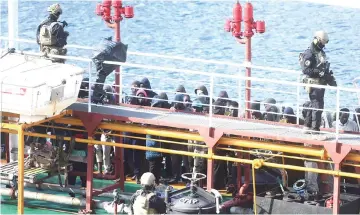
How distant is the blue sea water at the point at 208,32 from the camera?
4803 cm

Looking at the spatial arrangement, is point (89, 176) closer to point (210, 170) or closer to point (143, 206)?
point (210, 170)

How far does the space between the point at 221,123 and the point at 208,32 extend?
94.7 feet

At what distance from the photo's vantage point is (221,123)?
25609mm

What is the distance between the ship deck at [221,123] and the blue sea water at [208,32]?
1810cm

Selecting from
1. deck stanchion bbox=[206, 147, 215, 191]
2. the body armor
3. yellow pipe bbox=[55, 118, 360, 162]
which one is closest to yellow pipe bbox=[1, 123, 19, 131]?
yellow pipe bbox=[55, 118, 360, 162]

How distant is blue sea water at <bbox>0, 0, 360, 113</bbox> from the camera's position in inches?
1891

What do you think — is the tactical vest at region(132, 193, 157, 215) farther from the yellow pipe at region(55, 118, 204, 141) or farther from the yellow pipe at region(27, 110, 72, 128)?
the yellow pipe at region(27, 110, 72, 128)

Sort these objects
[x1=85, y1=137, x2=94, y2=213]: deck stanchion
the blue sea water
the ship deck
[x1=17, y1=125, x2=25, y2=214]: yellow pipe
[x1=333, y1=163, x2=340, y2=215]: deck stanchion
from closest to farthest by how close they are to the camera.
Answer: [x1=333, y1=163, x2=340, y2=215]: deck stanchion < the ship deck < [x1=17, y1=125, x2=25, y2=214]: yellow pipe < [x1=85, y1=137, x2=94, y2=213]: deck stanchion < the blue sea water

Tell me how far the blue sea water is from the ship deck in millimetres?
18095

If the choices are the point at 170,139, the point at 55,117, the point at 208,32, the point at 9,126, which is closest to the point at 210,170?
the point at 170,139

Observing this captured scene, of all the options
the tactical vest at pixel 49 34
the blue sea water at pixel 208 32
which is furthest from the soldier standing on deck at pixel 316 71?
the blue sea water at pixel 208 32

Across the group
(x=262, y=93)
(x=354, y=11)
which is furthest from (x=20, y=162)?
(x=354, y=11)

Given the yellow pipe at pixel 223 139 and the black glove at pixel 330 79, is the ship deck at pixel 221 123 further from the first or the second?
the black glove at pixel 330 79

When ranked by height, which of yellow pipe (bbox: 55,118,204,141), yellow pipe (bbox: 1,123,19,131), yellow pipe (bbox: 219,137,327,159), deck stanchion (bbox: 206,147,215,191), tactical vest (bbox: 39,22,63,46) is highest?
tactical vest (bbox: 39,22,63,46)
